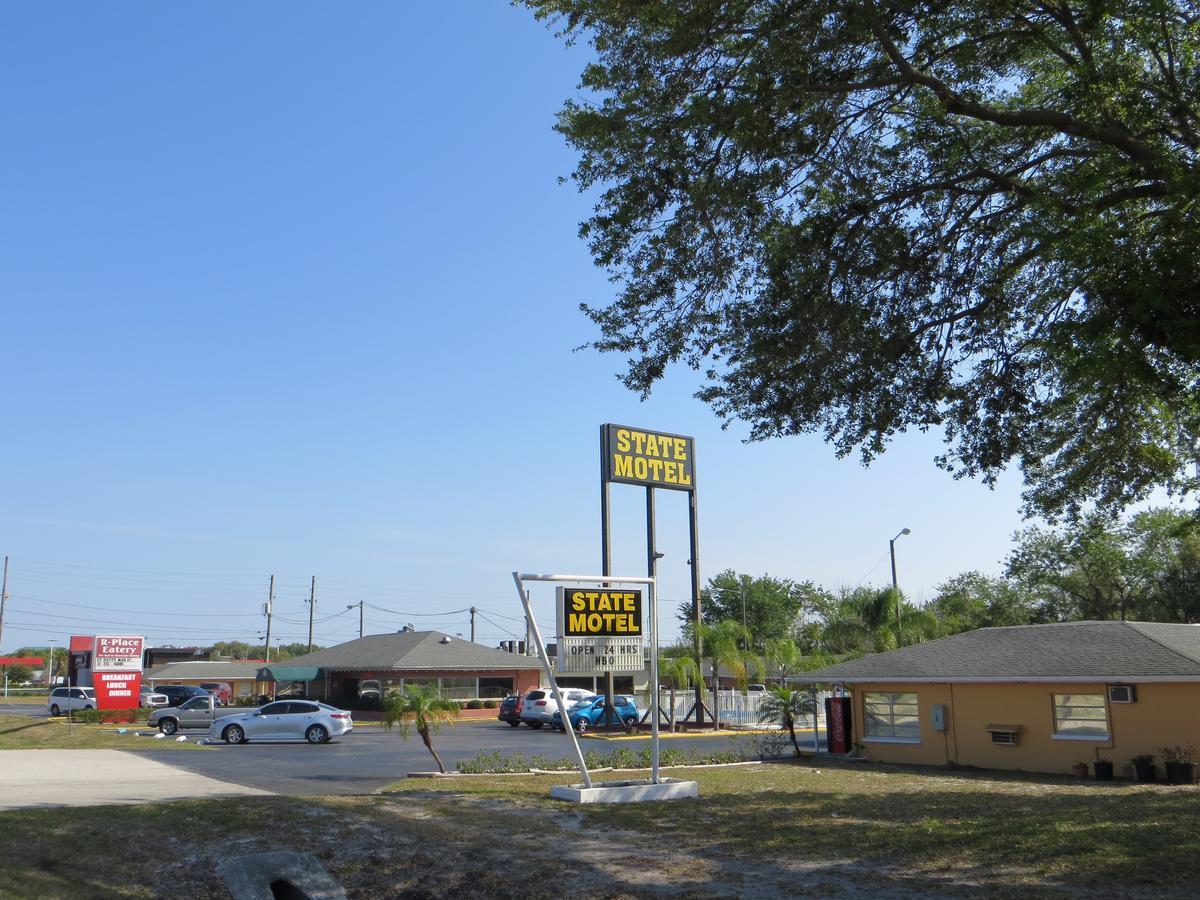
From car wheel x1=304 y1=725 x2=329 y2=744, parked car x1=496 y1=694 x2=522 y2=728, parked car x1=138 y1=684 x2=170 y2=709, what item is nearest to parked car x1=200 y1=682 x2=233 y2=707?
parked car x1=138 y1=684 x2=170 y2=709

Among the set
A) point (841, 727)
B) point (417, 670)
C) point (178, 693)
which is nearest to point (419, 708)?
point (841, 727)

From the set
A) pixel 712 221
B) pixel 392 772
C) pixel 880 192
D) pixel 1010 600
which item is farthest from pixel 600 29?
pixel 1010 600

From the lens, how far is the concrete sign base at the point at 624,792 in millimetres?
16594

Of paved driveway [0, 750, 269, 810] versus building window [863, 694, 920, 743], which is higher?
building window [863, 694, 920, 743]

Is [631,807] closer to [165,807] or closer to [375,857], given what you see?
[375,857]

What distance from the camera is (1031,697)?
75.4 ft

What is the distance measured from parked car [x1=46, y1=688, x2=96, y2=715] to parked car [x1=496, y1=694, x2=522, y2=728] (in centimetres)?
2011

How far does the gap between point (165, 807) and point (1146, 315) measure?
44.6 feet

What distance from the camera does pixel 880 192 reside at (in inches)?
559

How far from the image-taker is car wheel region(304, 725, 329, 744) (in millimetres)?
34031

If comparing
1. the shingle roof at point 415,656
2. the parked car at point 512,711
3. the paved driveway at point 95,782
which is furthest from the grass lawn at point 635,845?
the shingle roof at point 415,656

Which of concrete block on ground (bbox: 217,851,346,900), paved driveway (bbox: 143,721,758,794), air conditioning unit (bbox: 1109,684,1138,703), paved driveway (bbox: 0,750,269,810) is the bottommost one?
paved driveway (bbox: 143,721,758,794)

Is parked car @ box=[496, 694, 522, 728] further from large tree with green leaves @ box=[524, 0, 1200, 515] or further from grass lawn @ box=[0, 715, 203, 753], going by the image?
large tree with green leaves @ box=[524, 0, 1200, 515]

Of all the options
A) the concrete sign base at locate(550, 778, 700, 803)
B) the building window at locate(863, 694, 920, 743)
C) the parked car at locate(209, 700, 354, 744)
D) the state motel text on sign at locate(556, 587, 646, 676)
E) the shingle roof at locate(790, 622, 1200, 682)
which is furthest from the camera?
the parked car at locate(209, 700, 354, 744)
